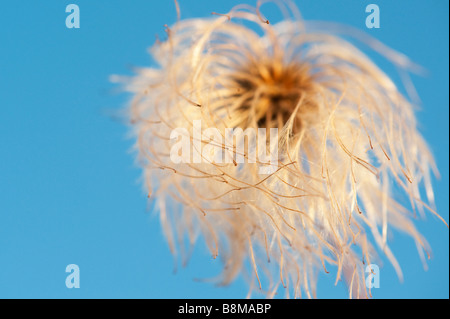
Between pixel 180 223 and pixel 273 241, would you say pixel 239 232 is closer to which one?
pixel 273 241

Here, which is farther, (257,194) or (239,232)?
(239,232)
